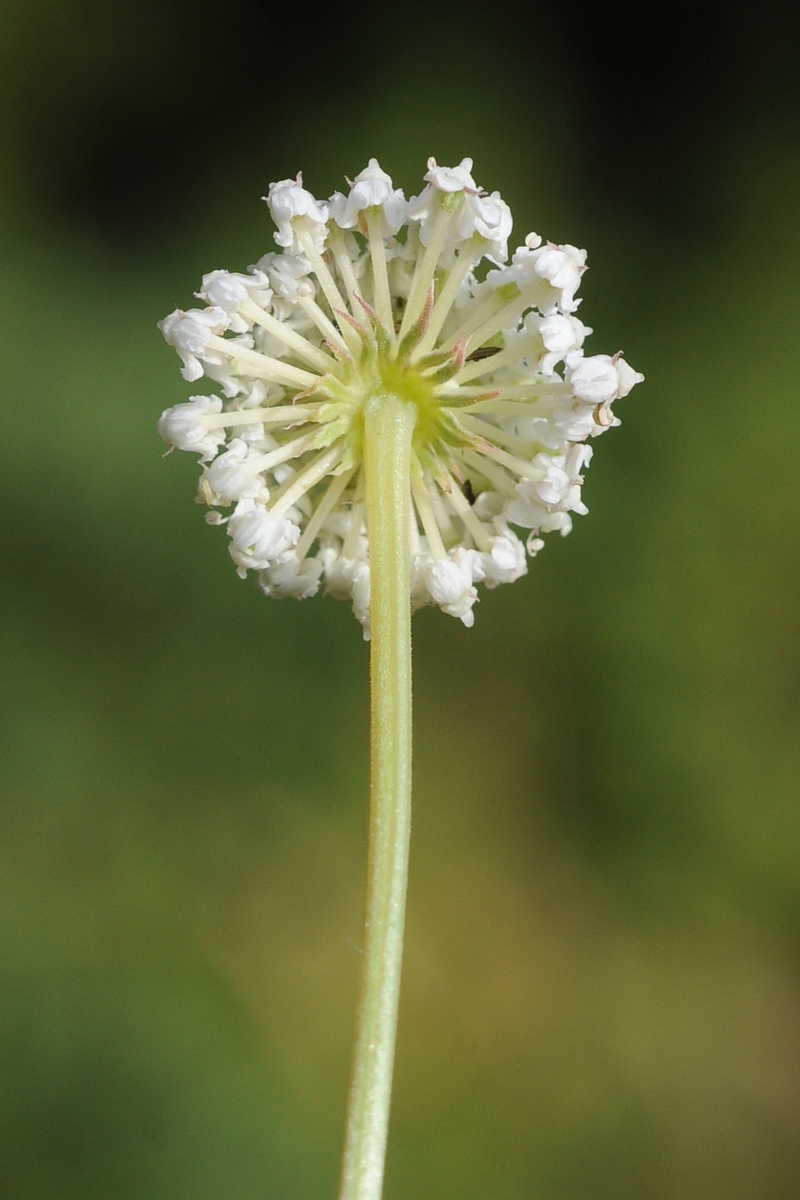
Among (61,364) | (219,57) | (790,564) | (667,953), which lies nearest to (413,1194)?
(667,953)

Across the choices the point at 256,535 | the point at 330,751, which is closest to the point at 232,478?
the point at 256,535

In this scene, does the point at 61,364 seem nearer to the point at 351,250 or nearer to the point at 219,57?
the point at 219,57

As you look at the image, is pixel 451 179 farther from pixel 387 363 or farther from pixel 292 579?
pixel 292 579

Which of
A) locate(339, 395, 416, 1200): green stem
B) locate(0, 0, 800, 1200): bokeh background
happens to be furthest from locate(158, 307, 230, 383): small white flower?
locate(0, 0, 800, 1200): bokeh background

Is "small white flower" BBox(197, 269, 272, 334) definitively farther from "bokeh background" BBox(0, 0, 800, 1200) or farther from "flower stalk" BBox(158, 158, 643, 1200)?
"bokeh background" BBox(0, 0, 800, 1200)

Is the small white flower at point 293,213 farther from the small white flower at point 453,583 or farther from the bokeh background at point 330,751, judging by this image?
the bokeh background at point 330,751

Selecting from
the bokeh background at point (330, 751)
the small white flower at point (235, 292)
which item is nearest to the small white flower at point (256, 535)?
the small white flower at point (235, 292)
